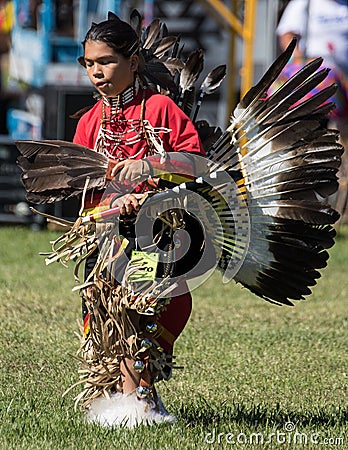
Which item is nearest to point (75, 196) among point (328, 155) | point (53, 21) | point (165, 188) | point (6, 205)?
point (165, 188)

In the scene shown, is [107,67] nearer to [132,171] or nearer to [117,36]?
[117,36]

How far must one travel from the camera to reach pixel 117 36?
137 inches

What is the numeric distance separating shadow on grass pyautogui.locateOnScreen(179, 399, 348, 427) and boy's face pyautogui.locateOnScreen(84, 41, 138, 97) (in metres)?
1.27

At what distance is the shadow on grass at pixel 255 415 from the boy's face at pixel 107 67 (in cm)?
127

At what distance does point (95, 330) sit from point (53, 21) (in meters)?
9.37

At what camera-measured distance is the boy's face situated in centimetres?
348

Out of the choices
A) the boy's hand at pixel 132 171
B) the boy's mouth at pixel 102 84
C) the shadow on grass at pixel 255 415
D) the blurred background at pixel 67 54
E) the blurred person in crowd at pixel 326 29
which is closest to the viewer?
the boy's hand at pixel 132 171

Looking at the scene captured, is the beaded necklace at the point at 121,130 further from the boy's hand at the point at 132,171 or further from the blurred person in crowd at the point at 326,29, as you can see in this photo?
the blurred person in crowd at the point at 326,29

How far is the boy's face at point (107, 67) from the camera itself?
348cm

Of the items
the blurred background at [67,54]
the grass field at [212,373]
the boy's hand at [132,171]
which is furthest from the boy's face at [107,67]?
the blurred background at [67,54]

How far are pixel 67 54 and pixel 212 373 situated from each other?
791 centimetres

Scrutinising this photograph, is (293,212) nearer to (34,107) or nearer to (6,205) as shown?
(6,205)

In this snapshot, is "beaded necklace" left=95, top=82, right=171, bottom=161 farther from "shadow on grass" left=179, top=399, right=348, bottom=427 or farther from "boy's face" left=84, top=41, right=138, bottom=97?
"shadow on grass" left=179, top=399, right=348, bottom=427

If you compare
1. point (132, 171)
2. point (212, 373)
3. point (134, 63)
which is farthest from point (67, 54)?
point (132, 171)
